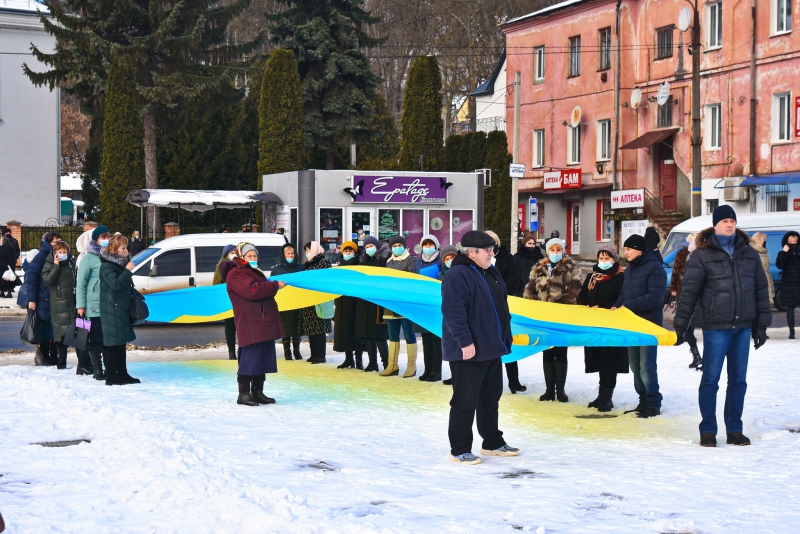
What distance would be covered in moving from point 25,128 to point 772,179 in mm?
30957

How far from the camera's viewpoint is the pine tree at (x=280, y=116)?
136 ft

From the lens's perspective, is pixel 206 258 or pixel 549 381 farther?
pixel 206 258

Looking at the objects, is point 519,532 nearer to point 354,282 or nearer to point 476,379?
point 476,379

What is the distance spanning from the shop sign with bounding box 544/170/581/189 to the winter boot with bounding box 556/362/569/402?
116ft

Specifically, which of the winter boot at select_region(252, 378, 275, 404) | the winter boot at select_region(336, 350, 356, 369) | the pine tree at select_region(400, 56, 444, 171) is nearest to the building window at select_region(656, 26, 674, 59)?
the pine tree at select_region(400, 56, 444, 171)

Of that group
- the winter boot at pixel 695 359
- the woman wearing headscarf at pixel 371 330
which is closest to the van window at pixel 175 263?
the woman wearing headscarf at pixel 371 330

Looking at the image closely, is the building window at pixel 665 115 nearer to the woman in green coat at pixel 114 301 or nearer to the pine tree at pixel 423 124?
the pine tree at pixel 423 124

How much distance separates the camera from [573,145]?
47.8 meters

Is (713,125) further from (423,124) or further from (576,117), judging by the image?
(423,124)

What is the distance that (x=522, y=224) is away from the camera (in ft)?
161

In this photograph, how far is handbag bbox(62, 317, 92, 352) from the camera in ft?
42.7

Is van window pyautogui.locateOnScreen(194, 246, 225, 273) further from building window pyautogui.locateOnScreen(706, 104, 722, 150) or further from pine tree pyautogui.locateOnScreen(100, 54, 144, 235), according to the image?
building window pyautogui.locateOnScreen(706, 104, 722, 150)

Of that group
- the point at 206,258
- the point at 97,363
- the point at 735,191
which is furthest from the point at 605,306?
the point at 735,191

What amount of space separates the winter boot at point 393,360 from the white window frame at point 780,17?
89.5 feet
